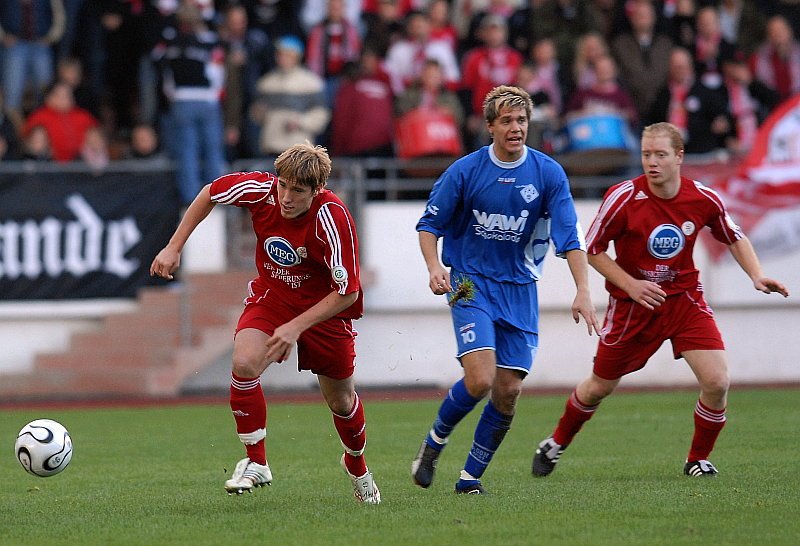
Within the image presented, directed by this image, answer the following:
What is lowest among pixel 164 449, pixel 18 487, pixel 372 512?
pixel 164 449

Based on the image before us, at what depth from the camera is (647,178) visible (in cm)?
849

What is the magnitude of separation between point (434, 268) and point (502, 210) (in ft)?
2.03

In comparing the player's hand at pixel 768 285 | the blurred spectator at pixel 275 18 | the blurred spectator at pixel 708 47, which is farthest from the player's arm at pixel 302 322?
the blurred spectator at pixel 708 47

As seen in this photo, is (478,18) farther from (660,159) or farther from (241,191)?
(241,191)

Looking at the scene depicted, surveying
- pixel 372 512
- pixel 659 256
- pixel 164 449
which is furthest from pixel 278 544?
pixel 164 449

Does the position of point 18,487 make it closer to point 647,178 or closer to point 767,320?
point 647,178

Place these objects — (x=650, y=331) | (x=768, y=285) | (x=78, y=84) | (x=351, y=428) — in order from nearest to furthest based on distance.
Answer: (x=351, y=428), (x=768, y=285), (x=650, y=331), (x=78, y=84)

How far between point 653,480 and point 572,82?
960cm

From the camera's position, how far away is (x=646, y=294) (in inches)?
322

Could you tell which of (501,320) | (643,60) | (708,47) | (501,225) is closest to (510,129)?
(501,225)

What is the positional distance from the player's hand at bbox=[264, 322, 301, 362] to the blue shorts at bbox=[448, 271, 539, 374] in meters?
1.18

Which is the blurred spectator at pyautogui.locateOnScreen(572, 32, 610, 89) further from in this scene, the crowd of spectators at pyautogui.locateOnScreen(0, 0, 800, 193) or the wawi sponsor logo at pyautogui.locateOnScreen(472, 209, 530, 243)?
the wawi sponsor logo at pyautogui.locateOnScreen(472, 209, 530, 243)

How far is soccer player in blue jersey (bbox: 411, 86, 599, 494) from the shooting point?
761 centimetres

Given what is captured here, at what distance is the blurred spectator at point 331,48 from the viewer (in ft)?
55.5
